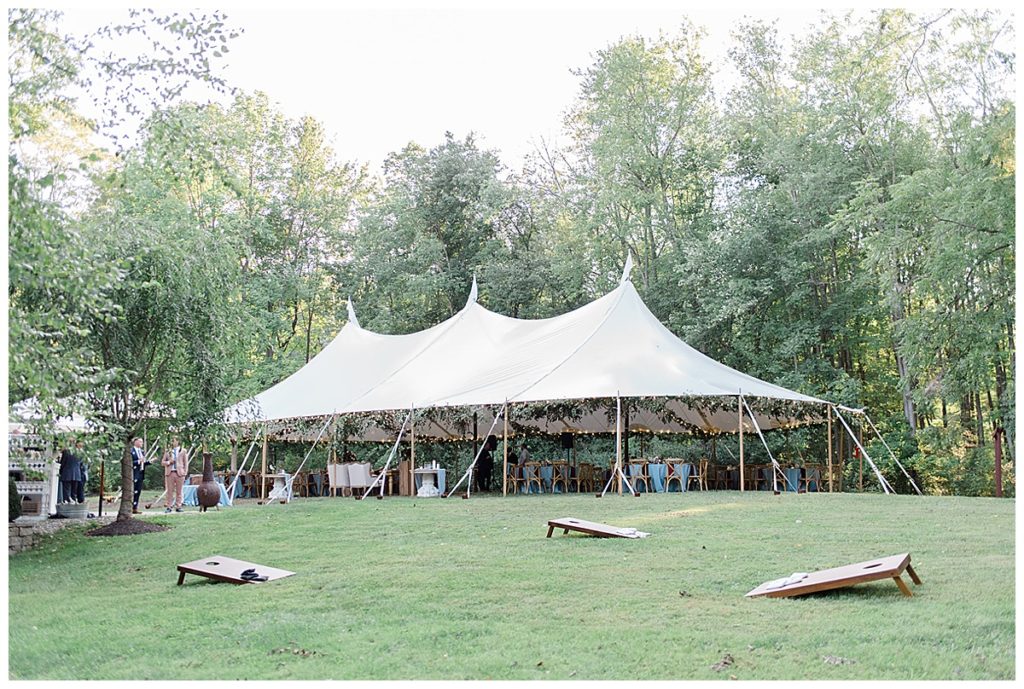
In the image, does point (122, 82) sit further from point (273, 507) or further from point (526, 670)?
point (273, 507)

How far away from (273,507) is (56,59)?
8.51 meters

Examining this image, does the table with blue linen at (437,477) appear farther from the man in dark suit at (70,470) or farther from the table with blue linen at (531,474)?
the man in dark suit at (70,470)

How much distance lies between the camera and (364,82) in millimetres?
30016

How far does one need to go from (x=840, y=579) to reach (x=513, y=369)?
11.0 meters

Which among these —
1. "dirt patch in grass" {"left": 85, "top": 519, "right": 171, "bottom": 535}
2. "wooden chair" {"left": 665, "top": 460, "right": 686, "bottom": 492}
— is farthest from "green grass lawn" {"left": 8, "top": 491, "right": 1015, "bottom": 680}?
"wooden chair" {"left": 665, "top": 460, "right": 686, "bottom": 492}

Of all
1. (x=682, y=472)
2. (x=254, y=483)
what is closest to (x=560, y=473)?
(x=682, y=472)

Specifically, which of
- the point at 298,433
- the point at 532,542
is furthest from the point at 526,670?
the point at 298,433

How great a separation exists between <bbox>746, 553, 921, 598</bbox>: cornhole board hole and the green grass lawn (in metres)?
0.10

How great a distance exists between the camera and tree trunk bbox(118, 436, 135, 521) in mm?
11484

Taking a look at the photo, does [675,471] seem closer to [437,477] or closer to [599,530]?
[437,477]

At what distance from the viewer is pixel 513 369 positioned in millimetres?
16844

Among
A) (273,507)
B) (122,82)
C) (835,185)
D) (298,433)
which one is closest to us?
(122,82)

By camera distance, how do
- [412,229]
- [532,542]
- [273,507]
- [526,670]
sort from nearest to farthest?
[526,670] < [532,542] < [273,507] < [412,229]

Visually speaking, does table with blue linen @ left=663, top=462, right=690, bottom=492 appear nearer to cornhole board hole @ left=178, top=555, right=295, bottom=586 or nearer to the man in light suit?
the man in light suit
